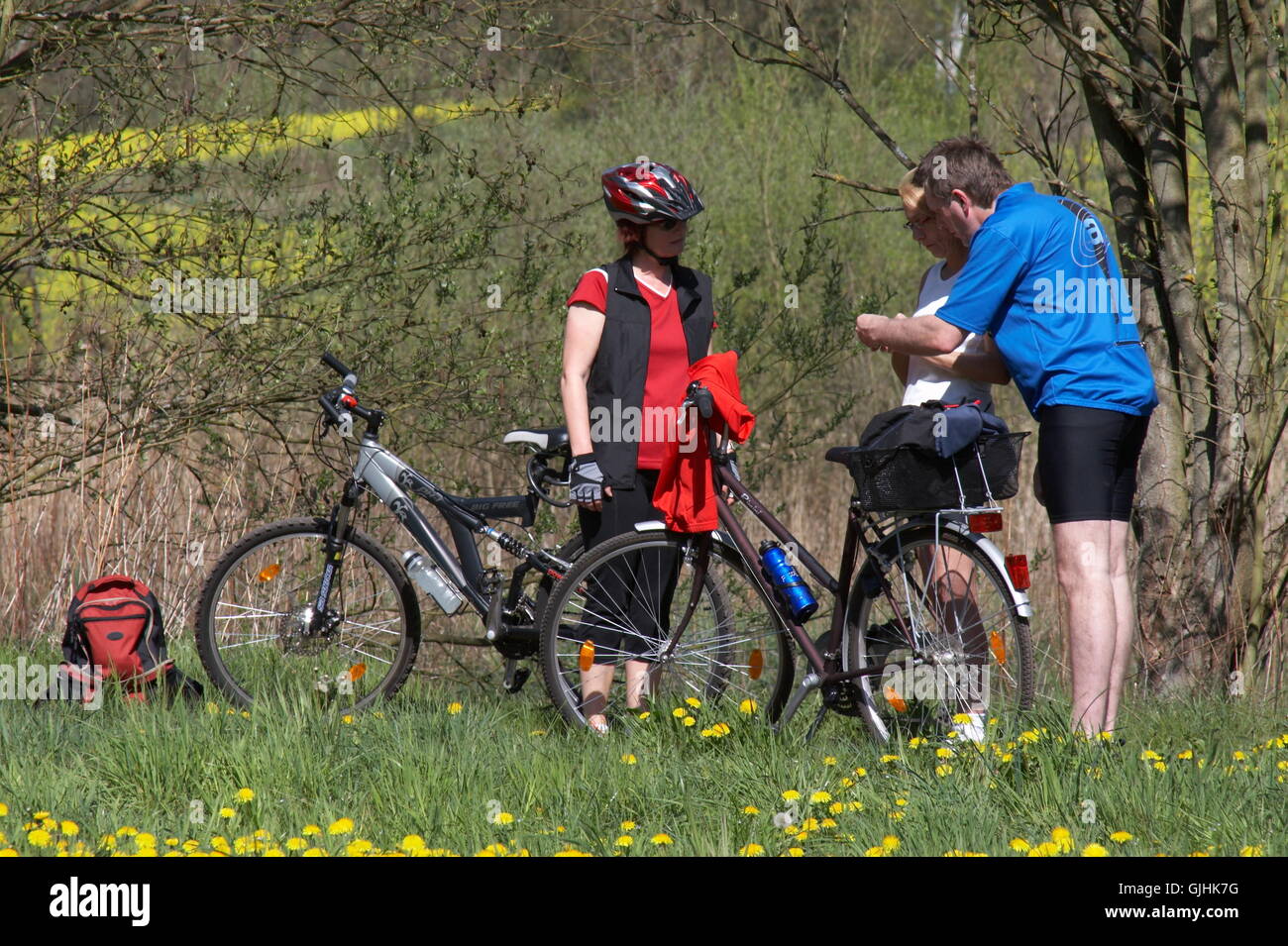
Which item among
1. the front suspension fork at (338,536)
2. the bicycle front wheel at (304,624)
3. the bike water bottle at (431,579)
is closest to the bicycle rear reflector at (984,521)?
the bike water bottle at (431,579)

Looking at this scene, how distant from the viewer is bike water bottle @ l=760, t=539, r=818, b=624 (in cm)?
416

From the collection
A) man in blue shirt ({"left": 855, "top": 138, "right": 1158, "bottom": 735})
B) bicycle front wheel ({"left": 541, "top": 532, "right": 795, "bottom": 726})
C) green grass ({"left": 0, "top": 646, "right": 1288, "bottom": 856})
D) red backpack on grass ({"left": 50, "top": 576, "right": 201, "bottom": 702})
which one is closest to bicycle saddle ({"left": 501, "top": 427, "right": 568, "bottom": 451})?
bicycle front wheel ({"left": 541, "top": 532, "right": 795, "bottom": 726})

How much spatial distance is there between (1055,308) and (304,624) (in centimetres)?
269

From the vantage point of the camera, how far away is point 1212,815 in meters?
3.18

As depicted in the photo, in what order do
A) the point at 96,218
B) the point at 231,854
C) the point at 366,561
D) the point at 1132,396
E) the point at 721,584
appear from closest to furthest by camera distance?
the point at 231,854
the point at 1132,396
the point at 721,584
the point at 366,561
the point at 96,218

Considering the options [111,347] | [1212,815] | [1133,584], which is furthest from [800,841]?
[111,347]

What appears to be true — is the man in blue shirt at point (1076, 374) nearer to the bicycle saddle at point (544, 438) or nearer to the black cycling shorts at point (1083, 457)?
the black cycling shorts at point (1083, 457)

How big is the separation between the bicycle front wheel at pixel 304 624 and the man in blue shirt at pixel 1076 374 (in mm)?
2010

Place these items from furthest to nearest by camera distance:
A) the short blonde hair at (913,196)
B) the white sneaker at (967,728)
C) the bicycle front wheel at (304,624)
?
the bicycle front wheel at (304,624) → the short blonde hair at (913,196) → the white sneaker at (967,728)

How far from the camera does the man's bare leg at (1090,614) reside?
3.79 m

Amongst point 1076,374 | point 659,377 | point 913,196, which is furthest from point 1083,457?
point 659,377

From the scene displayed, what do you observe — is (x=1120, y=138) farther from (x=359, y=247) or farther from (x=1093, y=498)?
(x=359, y=247)

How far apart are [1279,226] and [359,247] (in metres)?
3.88

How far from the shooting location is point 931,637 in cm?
400
